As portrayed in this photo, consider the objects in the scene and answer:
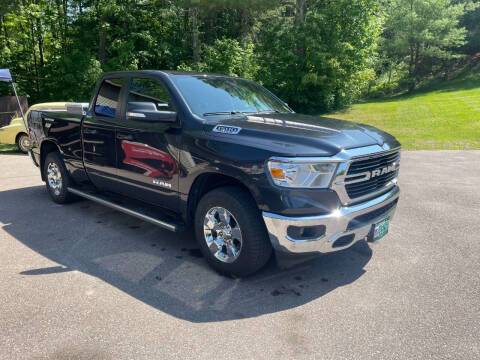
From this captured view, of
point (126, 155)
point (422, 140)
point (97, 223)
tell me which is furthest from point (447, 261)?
point (422, 140)

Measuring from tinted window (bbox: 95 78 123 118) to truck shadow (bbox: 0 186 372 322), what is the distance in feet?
4.92

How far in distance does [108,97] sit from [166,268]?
2.43 m

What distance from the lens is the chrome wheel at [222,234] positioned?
362 cm

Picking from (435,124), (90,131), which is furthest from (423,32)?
(90,131)

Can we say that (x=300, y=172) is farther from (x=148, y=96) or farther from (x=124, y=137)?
(x=124, y=137)

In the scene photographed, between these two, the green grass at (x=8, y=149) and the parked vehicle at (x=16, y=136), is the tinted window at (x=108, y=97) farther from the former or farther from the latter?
the green grass at (x=8, y=149)

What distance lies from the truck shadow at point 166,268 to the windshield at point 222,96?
161cm

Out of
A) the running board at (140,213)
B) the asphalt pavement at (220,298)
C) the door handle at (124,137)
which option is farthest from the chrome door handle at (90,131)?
the asphalt pavement at (220,298)

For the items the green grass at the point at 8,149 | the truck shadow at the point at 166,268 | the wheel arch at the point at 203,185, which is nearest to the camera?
the truck shadow at the point at 166,268

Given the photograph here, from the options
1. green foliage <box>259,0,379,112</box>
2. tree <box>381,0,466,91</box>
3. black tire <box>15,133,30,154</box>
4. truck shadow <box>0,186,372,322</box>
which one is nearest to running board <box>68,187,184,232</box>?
truck shadow <box>0,186,372,322</box>

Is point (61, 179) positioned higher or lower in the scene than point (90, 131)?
lower

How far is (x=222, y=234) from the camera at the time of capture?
371 centimetres

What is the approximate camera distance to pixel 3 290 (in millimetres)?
3539

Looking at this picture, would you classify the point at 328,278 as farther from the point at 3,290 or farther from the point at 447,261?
the point at 3,290
